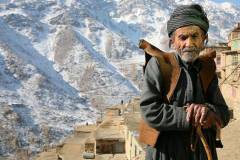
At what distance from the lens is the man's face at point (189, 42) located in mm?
3354

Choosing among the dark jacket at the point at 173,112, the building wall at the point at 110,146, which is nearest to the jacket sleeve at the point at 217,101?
the dark jacket at the point at 173,112

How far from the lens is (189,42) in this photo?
3.36 m

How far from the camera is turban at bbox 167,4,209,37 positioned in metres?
3.41

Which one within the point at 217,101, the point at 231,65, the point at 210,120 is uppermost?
the point at 231,65

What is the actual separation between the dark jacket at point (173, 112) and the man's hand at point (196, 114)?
1.5 inches

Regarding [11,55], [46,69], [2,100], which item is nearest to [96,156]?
[2,100]

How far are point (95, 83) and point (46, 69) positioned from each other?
19622 millimetres

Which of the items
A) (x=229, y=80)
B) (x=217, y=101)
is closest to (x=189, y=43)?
(x=217, y=101)

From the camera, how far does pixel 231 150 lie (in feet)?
37.1

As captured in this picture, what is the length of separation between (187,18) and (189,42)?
0.18 metres

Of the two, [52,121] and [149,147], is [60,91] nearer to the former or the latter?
[52,121]

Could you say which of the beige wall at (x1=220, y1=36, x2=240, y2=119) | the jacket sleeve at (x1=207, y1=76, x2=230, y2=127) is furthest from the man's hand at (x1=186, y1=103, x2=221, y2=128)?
the beige wall at (x1=220, y1=36, x2=240, y2=119)

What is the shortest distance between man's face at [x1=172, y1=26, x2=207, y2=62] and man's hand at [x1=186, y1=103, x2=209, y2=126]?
1.23ft

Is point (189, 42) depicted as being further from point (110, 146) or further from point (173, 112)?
point (110, 146)
